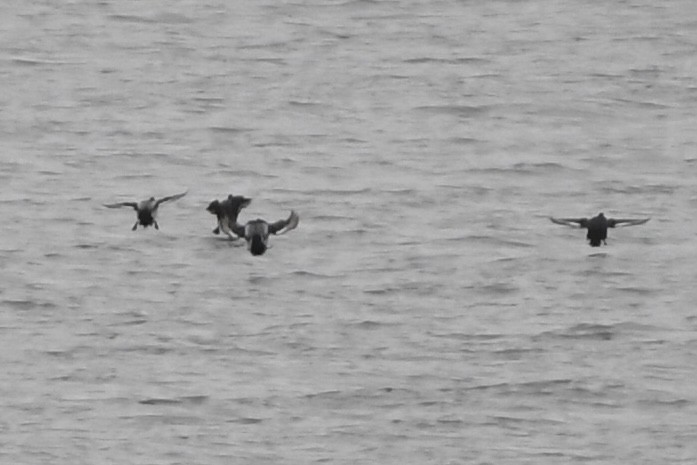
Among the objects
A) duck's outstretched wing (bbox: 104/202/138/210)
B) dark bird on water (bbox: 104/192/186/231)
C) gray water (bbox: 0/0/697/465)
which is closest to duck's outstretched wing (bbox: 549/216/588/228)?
gray water (bbox: 0/0/697/465)

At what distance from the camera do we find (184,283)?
19.5 metres

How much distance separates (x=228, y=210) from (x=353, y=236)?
4.38 feet

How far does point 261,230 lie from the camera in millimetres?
19844

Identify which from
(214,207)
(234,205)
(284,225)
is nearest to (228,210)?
(234,205)

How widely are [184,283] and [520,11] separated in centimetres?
1353

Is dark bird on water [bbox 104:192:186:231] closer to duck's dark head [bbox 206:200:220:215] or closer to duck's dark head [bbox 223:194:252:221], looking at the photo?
duck's dark head [bbox 206:200:220:215]

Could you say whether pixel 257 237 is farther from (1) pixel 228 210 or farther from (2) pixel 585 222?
(2) pixel 585 222

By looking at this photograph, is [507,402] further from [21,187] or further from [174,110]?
[174,110]

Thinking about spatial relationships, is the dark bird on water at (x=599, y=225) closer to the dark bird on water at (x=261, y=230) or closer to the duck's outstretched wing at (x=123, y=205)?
the dark bird on water at (x=261, y=230)

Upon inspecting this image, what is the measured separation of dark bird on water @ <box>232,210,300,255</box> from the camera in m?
19.8

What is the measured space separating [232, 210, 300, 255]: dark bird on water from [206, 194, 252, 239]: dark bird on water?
0.20 meters

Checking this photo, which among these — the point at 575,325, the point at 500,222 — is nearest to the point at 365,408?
the point at 575,325

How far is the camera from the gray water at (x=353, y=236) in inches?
647

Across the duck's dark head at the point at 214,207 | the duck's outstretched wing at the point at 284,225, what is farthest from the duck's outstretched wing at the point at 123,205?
the duck's outstretched wing at the point at 284,225
